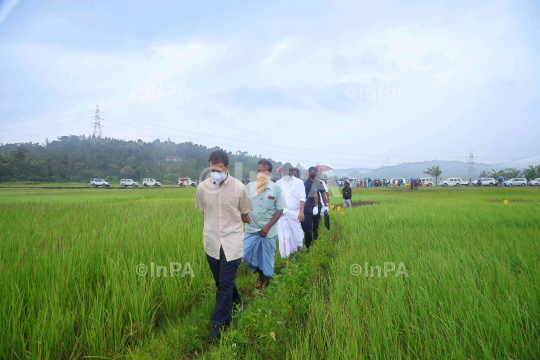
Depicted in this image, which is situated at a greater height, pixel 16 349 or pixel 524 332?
pixel 524 332

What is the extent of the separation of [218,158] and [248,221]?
0.81 m

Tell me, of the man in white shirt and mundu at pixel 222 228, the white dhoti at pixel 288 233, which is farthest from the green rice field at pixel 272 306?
the white dhoti at pixel 288 233

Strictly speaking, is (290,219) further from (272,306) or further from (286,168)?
(272,306)

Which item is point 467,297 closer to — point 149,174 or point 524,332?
point 524,332

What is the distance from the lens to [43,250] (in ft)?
12.1

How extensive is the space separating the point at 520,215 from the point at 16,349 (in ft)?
34.6

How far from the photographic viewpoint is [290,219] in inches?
223

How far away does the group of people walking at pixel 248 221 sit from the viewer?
270 cm

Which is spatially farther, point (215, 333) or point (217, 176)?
point (217, 176)

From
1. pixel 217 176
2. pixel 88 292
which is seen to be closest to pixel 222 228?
pixel 217 176

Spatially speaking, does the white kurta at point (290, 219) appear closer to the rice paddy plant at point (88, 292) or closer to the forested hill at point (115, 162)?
the rice paddy plant at point (88, 292)

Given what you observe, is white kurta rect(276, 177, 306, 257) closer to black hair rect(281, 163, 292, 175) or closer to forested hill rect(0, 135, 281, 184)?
black hair rect(281, 163, 292, 175)

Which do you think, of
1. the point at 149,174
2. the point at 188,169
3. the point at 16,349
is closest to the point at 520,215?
the point at 16,349

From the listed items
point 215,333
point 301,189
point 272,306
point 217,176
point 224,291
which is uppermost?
point 217,176
